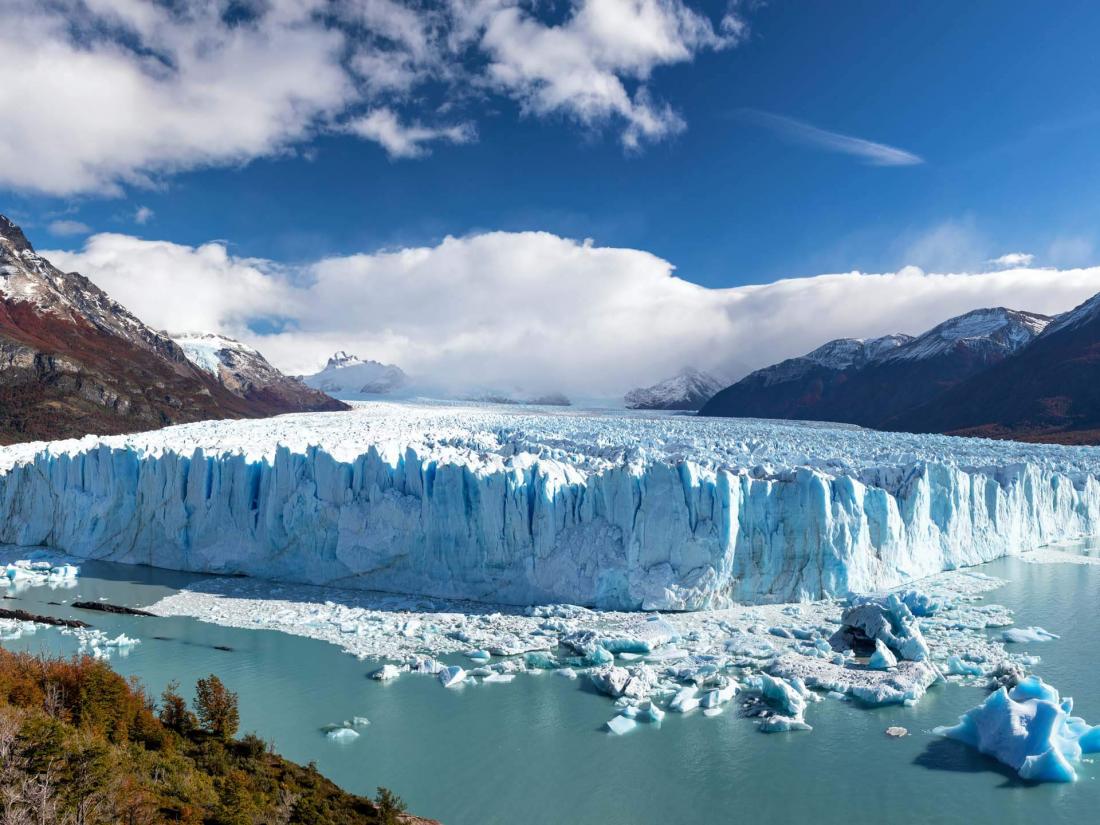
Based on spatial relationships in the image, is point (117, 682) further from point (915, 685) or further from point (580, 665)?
point (915, 685)

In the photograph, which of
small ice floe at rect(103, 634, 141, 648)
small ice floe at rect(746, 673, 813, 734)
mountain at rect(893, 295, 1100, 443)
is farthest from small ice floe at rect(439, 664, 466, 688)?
mountain at rect(893, 295, 1100, 443)

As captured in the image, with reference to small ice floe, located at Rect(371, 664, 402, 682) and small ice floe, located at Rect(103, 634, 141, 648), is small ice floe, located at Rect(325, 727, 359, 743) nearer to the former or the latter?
small ice floe, located at Rect(371, 664, 402, 682)

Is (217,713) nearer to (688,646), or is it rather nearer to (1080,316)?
(688,646)

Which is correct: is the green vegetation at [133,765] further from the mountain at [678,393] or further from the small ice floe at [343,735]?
the mountain at [678,393]

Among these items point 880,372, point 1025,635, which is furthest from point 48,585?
point 880,372

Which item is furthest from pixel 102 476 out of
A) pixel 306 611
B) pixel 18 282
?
pixel 18 282

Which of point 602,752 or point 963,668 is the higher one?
point 963,668
